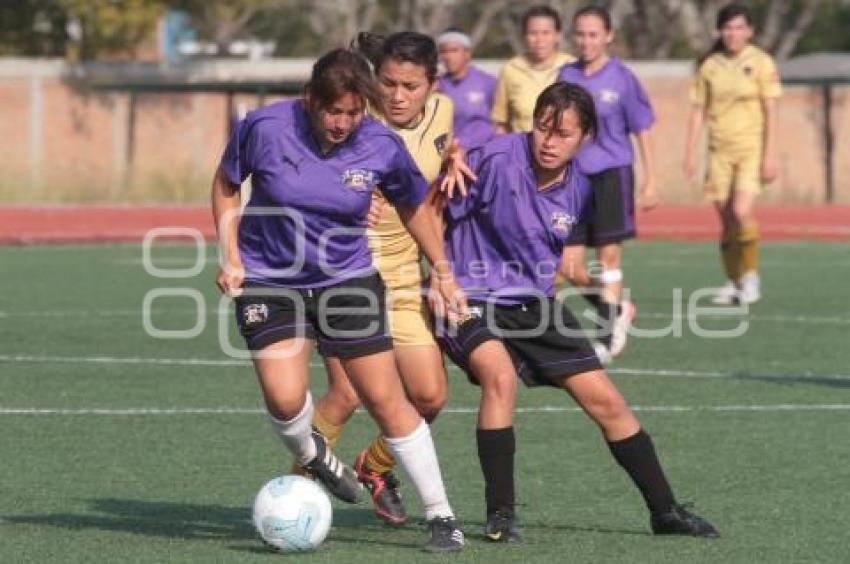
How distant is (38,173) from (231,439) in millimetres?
22846

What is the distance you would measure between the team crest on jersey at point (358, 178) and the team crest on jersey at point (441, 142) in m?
1.10

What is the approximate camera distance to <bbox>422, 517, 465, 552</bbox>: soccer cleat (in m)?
7.30

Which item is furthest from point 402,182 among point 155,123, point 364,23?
point 364,23

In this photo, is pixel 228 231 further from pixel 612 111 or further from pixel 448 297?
pixel 612 111

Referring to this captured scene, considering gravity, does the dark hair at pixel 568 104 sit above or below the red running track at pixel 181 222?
below

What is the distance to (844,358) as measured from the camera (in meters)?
13.0

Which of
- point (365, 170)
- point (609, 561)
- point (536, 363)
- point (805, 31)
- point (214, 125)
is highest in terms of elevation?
point (805, 31)

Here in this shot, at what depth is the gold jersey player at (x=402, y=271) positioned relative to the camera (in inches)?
313

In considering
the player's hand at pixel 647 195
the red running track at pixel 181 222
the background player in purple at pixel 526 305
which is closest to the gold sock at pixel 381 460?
the background player in purple at pixel 526 305

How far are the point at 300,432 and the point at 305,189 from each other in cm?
91

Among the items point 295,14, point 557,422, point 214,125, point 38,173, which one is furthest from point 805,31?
point 557,422

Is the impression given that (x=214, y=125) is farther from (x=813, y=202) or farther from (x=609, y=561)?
(x=609, y=561)

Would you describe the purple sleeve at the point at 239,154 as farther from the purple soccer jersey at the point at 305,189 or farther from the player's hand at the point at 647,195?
the player's hand at the point at 647,195

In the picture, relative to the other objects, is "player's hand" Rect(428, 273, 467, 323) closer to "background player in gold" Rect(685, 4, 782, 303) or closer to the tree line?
"background player in gold" Rect(685, 4, 782, 303)
